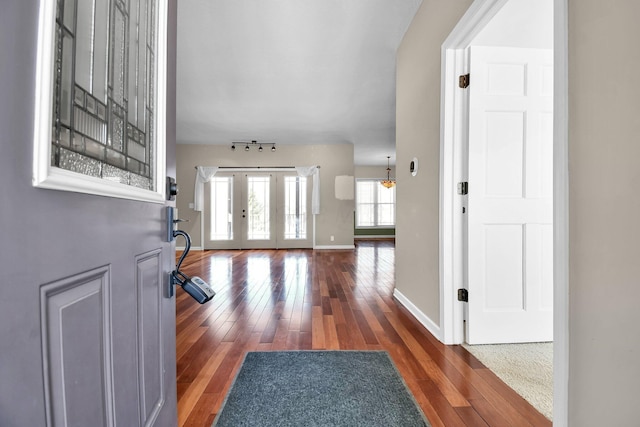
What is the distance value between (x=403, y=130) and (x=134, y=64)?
237 cm

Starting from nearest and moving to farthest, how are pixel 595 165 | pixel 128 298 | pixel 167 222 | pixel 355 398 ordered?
pixel 128 298
pixel 595 165
pixel 167 222
pixel 355 398

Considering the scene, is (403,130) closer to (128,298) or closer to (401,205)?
(401,205)

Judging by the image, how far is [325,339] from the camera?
6.46ft

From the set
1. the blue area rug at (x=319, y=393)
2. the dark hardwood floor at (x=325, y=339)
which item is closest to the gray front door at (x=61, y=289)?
the blue area rug at (x=319, y=393)

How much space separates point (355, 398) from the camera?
4.37ft

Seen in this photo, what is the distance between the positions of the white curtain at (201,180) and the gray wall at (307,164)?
13cm

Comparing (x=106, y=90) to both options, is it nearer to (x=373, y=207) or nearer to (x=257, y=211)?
(x=257, y=211)

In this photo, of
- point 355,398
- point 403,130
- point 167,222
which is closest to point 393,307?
point 355,398

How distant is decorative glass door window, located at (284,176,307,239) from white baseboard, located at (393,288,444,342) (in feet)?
14.7

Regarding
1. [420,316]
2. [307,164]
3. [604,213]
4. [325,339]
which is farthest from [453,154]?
[307,164]

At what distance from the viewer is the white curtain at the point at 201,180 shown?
6.84 metres

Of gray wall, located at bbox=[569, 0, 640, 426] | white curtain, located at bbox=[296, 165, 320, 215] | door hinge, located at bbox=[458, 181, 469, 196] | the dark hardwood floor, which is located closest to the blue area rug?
the dark hardwood floor

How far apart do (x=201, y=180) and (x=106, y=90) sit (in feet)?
21.9

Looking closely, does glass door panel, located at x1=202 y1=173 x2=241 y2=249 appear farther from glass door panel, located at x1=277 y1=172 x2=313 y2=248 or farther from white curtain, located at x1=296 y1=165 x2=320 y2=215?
white curtain, located at x1=296 y1=165 x2=320 y2=215
